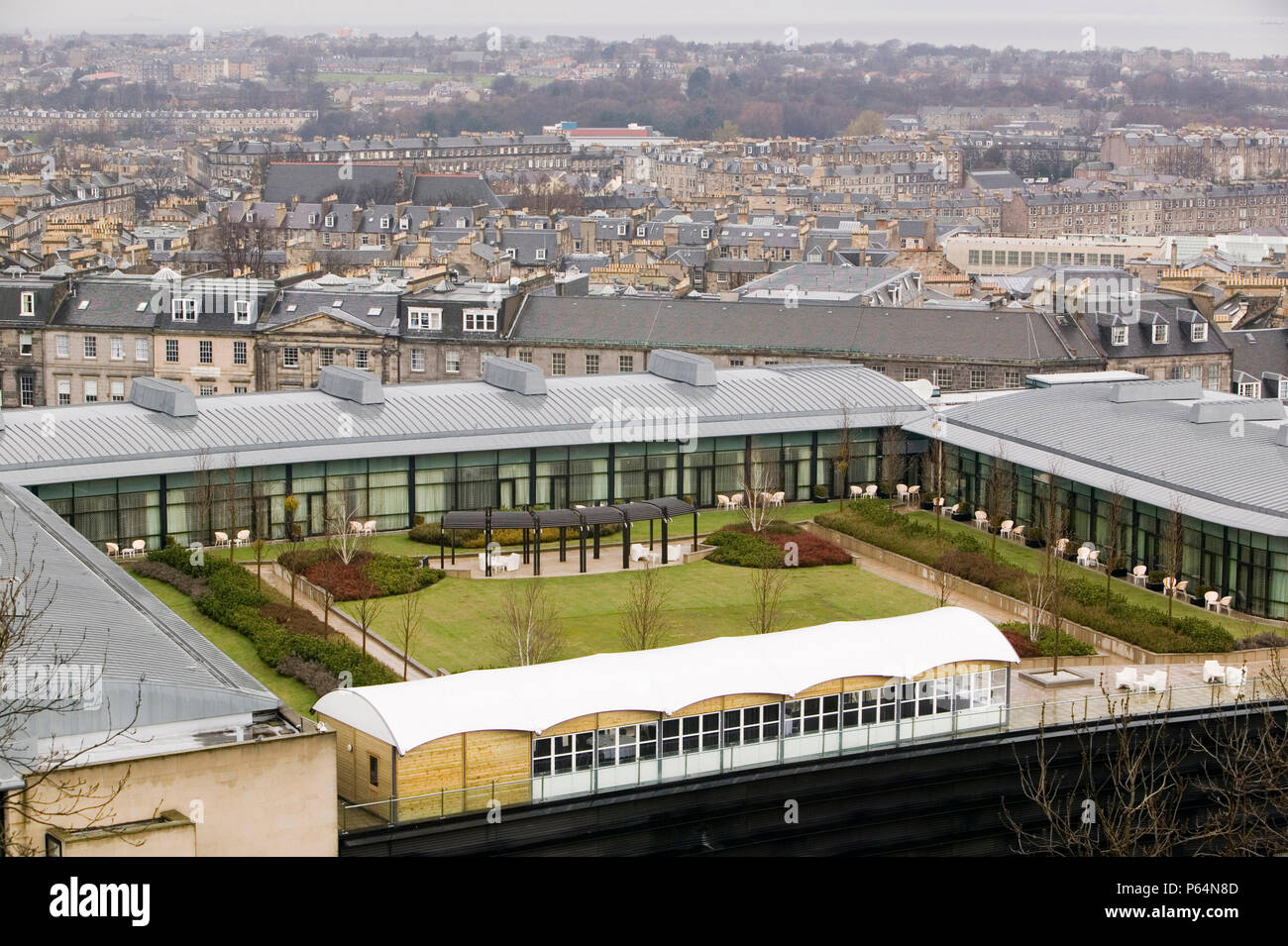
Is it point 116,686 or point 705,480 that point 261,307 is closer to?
point 705,480

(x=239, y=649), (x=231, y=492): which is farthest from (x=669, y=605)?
(x=231, y=492)

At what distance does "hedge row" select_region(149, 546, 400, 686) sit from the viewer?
47.4 m

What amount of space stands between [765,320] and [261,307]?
24228 millimetres

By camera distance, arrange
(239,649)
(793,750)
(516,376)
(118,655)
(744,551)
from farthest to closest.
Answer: (516,376) → (744,551) → (239,649) → (793,750) → (118,655)

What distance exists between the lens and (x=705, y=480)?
71688 mm

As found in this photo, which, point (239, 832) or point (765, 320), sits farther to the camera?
point (765, 320)

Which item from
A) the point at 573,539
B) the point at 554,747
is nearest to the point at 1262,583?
the point at 573,539

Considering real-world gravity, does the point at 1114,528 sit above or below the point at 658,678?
below

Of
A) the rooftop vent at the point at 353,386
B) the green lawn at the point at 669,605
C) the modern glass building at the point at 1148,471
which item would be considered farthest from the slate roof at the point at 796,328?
the green lawn at the point at 669,605

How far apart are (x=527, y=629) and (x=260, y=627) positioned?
6.83 meters

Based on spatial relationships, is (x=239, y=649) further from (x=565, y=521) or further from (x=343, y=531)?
(x=565, y=521)

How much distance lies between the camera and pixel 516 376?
71188 millimetres
